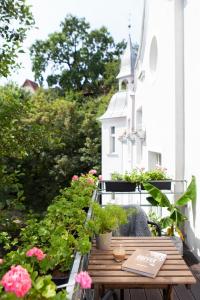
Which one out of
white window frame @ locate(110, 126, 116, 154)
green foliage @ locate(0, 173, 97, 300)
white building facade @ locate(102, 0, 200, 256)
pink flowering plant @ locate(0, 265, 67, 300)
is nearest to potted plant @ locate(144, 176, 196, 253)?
white building facade @ locate(102, 0, 200, 256)

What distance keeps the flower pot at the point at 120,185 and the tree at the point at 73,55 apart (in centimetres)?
2800

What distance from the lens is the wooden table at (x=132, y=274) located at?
250 centimetres

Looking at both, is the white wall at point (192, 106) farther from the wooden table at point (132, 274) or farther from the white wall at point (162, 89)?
the wooden table at point (132, 274)

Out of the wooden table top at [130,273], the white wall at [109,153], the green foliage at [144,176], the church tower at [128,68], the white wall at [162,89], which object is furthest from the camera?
the white wall at [109,153]

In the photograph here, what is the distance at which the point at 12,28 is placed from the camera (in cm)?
376

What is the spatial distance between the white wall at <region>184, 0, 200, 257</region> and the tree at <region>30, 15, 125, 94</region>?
2779cm

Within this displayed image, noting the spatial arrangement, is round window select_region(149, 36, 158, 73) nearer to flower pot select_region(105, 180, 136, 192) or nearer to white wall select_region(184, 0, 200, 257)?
white wall select_region(184, 0, 200, 257)

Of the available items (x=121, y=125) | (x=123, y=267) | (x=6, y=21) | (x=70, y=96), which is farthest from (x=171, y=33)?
(x=70, y=96)

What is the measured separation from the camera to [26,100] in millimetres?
3885

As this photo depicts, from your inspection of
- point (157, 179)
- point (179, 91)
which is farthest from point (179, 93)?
point (157, 179)

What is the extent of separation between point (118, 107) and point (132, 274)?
20.1 meters

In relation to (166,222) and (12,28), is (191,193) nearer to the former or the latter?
(166,222)

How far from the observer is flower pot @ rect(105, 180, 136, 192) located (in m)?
6.83

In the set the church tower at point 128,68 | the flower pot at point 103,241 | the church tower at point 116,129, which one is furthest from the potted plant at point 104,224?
the church tower at point 116,129
